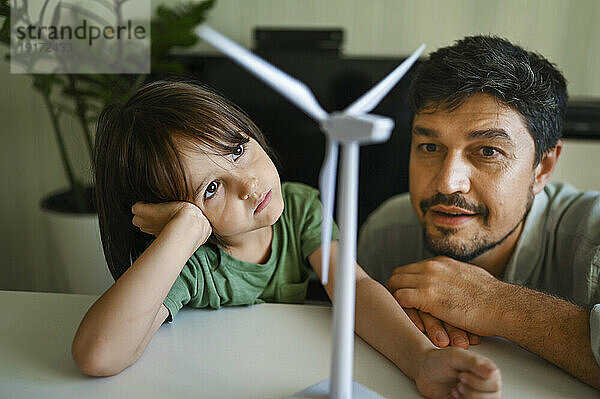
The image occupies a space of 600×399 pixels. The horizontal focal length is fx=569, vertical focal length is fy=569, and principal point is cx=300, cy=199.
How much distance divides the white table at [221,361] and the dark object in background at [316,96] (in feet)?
2.05

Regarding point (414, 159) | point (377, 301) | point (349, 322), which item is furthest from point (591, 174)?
point (349, 322)

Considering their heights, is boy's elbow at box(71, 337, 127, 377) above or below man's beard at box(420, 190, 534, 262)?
below

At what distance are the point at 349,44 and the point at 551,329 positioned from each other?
3.37ft

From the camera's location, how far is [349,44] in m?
1.46

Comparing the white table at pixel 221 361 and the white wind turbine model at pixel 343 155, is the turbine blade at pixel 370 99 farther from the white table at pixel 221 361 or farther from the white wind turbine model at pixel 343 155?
the white table at pixel 221 361

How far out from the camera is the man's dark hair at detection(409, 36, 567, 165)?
69 centimetres

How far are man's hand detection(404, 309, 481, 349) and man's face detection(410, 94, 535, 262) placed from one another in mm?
131

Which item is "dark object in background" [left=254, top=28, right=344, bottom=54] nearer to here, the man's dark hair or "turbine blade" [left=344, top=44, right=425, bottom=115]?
the man's dark hair

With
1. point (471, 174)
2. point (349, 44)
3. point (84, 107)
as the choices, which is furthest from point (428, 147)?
point (84, 107)

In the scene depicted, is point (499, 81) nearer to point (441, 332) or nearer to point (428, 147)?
point (428, 147)

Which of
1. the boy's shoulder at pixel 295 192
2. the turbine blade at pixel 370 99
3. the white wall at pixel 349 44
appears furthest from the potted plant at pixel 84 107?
the turbine blade at pixel 370 99

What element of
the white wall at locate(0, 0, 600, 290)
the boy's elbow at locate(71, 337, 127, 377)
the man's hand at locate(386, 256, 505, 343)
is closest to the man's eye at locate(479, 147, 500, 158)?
the man's hand at locate(386, 256, 505, 343)

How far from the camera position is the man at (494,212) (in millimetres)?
625

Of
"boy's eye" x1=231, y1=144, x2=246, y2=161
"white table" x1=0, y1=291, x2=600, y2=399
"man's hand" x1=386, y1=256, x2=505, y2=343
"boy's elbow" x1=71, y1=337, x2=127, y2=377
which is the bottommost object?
"white table" x1=0, y1=291, x2=600, y2=399
